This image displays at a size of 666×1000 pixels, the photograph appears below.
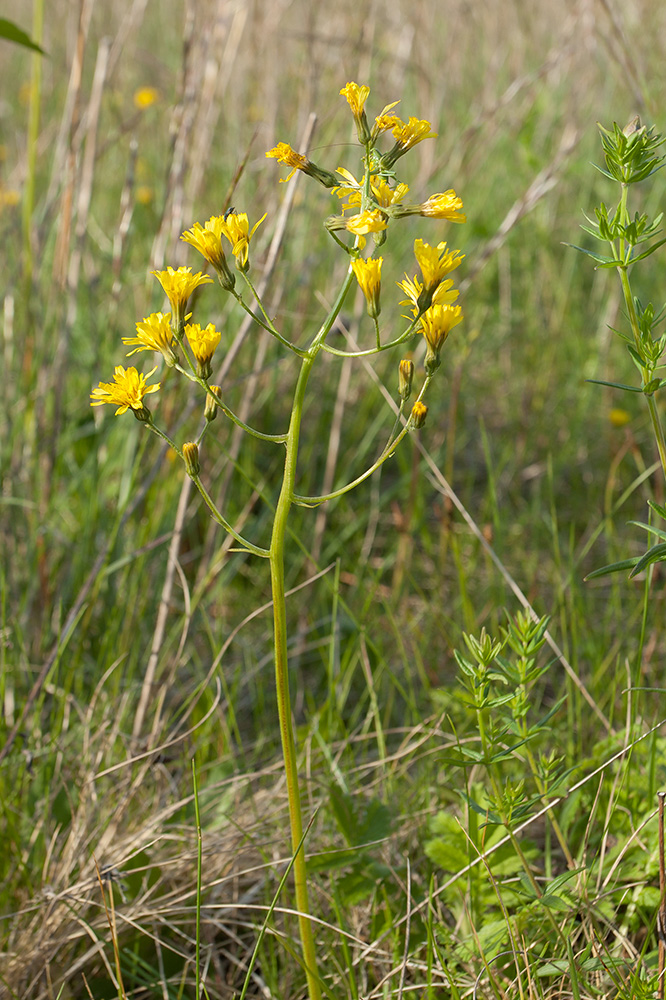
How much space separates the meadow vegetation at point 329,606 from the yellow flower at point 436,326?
305mm

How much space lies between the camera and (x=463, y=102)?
3.22m

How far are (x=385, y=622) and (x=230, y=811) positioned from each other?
628mm

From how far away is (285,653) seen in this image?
81 cm

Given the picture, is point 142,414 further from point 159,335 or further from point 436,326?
point 436,326

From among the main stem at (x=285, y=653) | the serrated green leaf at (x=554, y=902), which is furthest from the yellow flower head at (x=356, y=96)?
the serrated green leaf at (x=554, y=902)

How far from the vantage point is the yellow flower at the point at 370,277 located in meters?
0.73

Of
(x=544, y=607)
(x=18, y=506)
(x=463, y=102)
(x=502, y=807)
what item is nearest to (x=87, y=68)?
(x=463, y=102)

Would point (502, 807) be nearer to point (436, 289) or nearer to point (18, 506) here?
point (436, 289)

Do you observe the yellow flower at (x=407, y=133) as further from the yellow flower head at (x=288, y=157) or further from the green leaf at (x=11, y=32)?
the green leaf at (x=11, y=32)

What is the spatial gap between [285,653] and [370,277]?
35cm

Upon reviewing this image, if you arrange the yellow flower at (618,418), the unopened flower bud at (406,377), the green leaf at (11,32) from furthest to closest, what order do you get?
the yellow flower at (618,418), the green leaf at (11,32), the unopened flower bud at (406,377)

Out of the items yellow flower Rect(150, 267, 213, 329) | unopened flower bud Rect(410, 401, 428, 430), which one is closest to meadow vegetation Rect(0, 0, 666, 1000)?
unopened flower bud Rect(410, 401, 428, 430)

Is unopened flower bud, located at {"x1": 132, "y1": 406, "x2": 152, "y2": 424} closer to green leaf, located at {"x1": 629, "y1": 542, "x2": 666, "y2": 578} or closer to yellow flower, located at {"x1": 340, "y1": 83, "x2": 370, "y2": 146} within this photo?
yellow flower, located at {"x1": 340, "y1": 83, "x2": 370, "y2": 146}

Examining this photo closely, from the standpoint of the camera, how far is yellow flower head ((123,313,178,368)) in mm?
807
